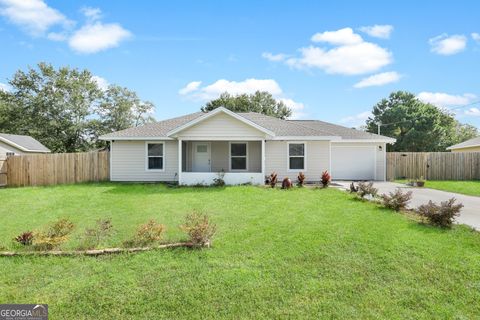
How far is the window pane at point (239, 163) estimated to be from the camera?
1688 cm

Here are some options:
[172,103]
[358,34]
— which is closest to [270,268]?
[358,34]

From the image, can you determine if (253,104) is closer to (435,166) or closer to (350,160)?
(350,160)

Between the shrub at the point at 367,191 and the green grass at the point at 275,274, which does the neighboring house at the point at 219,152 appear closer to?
the shrub at the point at 367,191

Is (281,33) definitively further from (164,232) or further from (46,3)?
(164,232)

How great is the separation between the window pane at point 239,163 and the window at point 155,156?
4.09 m

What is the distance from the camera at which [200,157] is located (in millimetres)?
17031

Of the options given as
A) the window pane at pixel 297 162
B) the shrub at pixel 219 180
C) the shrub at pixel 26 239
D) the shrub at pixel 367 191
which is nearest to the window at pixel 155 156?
the shrub at pixel 219 180

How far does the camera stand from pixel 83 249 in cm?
588

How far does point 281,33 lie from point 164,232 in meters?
11.5

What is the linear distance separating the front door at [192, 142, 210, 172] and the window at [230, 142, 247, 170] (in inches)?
54.4

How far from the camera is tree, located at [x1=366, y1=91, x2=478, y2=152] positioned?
37.9 metres

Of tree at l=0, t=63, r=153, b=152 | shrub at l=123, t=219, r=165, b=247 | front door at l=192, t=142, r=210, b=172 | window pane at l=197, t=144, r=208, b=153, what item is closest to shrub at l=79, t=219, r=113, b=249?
shrub at l=123, t=219, r=165, b=247

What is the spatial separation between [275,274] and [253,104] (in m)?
37.4

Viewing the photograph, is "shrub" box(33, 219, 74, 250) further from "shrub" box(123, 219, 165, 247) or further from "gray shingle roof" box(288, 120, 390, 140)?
"gray shingle roof" box(288, 120, 390, 140)
